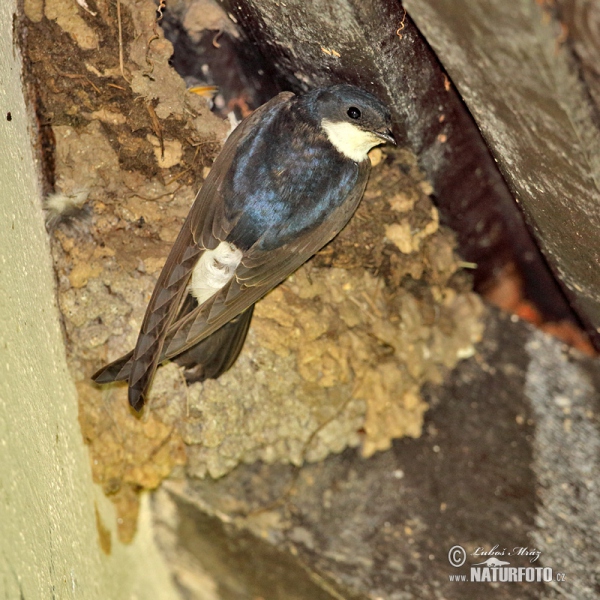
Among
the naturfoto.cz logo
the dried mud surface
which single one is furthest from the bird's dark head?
the naturfoto.cz logo

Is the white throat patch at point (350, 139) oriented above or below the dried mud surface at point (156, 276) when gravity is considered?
above

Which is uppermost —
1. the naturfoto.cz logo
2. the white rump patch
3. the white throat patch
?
the white throat patch

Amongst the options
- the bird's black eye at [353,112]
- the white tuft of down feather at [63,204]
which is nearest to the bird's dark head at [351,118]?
the bird's black eye at [353,112]

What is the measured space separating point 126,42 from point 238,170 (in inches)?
29.4

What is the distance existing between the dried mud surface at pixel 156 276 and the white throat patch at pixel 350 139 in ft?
1.13

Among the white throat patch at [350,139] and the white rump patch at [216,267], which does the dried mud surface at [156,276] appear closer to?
the white throat patch at [350,139]

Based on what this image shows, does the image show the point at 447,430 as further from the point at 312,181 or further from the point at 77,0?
the point at 77,0

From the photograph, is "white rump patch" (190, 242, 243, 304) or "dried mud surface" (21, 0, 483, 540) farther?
"dried mud surface" (21, 0, 483, 540)

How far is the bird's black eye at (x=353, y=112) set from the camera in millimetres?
2969

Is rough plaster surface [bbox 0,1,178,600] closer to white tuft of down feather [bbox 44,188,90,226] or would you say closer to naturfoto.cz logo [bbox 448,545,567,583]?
white tuft of down feather [bbox 44,188,90,226]

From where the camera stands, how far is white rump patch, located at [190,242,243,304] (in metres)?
3.05

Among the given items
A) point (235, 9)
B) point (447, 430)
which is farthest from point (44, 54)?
point (447, 430)

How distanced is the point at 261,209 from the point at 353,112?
463 mm

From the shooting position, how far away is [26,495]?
2396mm
